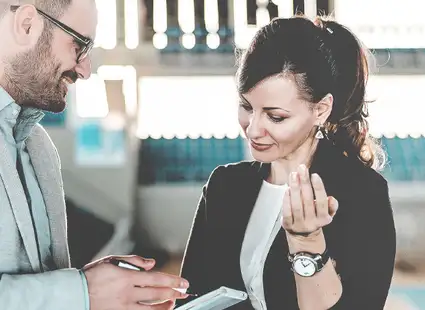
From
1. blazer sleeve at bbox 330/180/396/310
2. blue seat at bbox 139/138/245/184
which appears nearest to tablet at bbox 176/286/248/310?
blazer sleeve at bbox 330/180/396/310

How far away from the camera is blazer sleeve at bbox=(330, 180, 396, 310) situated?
110 centimetres

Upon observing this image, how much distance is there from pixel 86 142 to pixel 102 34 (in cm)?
41

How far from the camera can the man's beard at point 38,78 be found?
960 millimetres

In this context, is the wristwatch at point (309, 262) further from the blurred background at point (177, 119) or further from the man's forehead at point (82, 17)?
the man's forehead at point (82, 17)

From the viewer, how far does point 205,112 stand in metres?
1.87

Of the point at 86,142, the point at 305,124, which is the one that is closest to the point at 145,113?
the point at 86,142

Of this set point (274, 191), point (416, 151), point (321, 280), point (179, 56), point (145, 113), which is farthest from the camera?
point (145, 113)

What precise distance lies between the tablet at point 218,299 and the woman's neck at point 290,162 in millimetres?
314

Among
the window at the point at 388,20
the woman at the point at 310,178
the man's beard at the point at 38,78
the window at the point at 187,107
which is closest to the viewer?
the man's beard at the point at 38,78

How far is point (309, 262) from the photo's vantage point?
103cm

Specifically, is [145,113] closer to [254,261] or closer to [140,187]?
[140,187]

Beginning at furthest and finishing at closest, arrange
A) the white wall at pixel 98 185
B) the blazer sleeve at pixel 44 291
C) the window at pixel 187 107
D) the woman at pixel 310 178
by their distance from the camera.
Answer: the white wall at pixel 98 185 → the window at pixel 187 107 → the woman at pixel 310 178 → the blazer sleeve at pixel 44 291

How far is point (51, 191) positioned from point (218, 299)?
14.8 inches

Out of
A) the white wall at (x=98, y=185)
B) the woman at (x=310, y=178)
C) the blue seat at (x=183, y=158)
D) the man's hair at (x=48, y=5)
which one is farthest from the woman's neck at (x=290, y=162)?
the white wall at (x=98, y=185)
